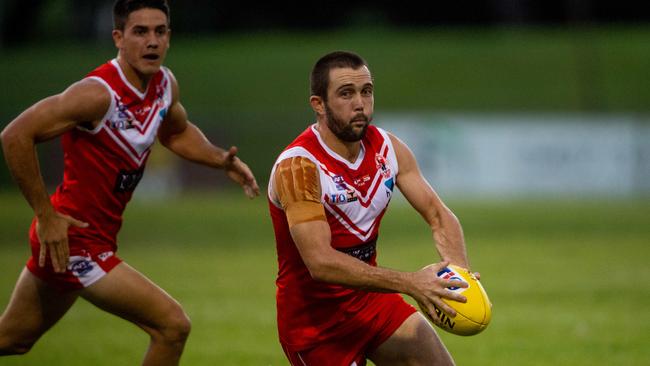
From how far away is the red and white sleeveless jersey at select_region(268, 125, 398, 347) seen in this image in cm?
643

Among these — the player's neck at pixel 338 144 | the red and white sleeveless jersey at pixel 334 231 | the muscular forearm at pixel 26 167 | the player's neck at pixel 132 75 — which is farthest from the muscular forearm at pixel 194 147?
the player's neck at pixel 338 144

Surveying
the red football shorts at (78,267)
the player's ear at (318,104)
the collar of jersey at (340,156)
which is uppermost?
the player's ear at (318,104)

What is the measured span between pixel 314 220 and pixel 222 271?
11.1 m

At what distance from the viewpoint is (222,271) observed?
16.9 metres

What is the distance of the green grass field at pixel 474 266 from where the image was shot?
1040cm

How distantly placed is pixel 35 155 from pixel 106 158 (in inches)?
22.6

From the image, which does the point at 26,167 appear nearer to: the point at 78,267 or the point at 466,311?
the point at 78,267

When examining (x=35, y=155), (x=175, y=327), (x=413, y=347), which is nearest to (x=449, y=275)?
(x=413, y=347)

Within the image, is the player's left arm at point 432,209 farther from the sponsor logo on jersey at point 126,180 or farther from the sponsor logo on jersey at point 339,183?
the sponsor logo on jersey at point 126,180

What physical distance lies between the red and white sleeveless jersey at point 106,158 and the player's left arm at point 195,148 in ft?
1.84

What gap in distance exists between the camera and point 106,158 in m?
7.25

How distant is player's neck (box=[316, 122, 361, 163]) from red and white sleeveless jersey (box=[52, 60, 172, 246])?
5.01 feet

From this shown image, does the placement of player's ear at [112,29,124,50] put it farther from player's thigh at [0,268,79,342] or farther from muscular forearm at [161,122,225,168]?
player's thigh at [0,268,79,342]

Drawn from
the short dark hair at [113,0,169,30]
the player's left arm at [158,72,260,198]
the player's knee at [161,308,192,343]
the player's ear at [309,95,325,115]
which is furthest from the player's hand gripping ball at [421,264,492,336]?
the short dark hair at [113,0,169,30]
